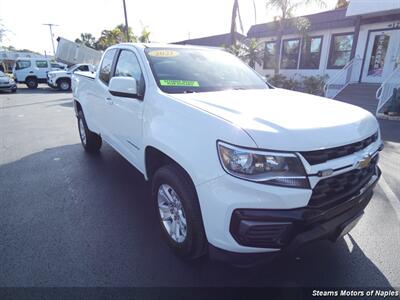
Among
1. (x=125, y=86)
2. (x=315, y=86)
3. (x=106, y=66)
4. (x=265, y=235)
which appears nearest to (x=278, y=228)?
(x=265, y=235)

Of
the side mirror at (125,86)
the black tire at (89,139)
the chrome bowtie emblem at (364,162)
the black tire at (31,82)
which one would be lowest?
the black tire at (31,82)

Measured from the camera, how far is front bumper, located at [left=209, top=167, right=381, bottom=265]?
1.73 meters

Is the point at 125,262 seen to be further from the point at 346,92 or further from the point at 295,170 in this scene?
the point at 346,92

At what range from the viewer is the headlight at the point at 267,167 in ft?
5.66

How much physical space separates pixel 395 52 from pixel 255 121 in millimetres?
13475

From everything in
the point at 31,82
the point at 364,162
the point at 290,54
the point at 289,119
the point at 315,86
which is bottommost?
the point at 31,82

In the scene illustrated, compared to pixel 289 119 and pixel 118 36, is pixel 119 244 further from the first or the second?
pixel 118 36

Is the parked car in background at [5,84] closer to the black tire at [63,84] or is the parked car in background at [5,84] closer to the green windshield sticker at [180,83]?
the black tire at [63,84]

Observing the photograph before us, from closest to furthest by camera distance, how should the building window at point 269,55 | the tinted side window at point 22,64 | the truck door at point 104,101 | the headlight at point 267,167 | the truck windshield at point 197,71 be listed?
1. the headlight at point 267,167
2. the truck windshield at point 197,71
3. the truck door at point 104,101
4. the building window at point 269,55
5. the tinted side window at point 22,64

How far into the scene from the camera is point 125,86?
2.67 m

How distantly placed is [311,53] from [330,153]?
52.5ft

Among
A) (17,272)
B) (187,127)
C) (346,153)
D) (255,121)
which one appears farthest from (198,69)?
(17,272)

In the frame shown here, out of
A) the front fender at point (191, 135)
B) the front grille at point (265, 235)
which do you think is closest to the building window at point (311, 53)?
the front fender at point (191, 135)

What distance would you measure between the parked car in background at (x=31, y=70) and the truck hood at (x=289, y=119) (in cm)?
2363
